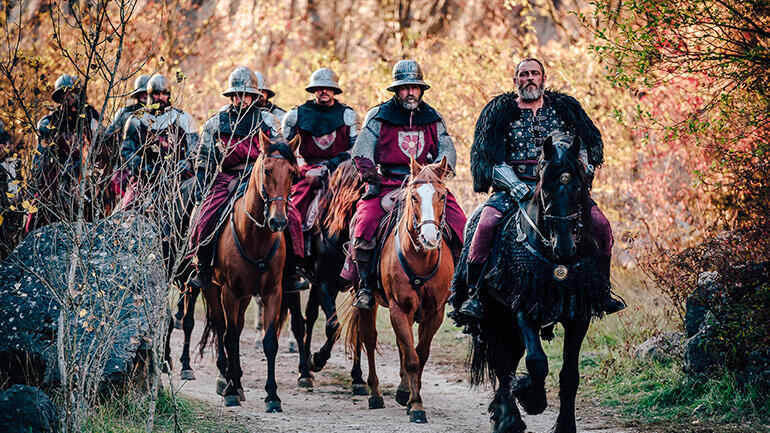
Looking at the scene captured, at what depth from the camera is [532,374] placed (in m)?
6.22

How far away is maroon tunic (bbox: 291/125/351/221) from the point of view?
10781 mm

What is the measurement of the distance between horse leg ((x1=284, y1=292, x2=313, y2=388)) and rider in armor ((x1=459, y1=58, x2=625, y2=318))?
3522mm

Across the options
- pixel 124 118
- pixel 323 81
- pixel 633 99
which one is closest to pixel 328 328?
pixel 323 81

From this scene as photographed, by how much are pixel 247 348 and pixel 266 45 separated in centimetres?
1990

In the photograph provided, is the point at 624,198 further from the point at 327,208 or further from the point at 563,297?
the point at 563,297

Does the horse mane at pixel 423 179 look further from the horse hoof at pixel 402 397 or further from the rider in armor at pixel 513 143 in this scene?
the horse hoof at pixel 402 397

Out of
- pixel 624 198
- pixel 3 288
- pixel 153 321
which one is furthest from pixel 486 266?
pixel 624 198

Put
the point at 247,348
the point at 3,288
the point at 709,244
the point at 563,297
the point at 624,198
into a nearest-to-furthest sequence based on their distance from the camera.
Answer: the point at 563,297
the point at 3,288
the point at 709,244
the point at 247,348
the point at 624,198

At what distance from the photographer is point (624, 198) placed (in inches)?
552

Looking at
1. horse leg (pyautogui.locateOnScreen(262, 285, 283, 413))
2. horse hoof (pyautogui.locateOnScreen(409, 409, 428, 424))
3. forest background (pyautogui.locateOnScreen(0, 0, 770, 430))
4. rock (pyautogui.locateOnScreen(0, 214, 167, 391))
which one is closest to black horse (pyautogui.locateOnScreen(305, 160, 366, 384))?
horse leg (pyautogui.locateOnScreen(262, 285, 283, 413))

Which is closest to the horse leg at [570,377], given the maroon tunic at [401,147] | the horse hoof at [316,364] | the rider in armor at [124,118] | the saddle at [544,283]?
the saddle at [544,283]

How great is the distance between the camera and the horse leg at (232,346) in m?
8.78

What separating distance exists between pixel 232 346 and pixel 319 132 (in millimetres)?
3122

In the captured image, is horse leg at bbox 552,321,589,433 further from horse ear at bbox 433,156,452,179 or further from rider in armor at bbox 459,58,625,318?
horse ear at bbox 433,156,452,179
